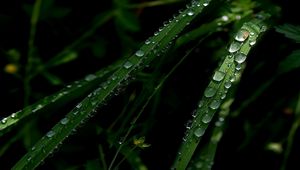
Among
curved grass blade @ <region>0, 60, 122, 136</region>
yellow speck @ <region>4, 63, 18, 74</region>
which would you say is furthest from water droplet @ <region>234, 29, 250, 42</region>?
yellow speck @ <region>4, 63, 18, 74</region>

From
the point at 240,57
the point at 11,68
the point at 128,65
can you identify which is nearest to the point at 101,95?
the point at 128,65

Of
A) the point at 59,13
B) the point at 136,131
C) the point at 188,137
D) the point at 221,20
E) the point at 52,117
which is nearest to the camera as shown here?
the point at 188,137

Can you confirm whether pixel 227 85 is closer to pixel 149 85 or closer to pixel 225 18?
pixel 149 85

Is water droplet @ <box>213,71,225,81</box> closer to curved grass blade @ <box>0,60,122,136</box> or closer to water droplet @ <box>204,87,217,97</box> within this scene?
water droplet @ <box>204,87,217,97</box>

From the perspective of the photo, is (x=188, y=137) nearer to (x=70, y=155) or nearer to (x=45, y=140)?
(x=45, y=140)

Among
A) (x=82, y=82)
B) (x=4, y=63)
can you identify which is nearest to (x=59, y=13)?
(x=4, y=63)

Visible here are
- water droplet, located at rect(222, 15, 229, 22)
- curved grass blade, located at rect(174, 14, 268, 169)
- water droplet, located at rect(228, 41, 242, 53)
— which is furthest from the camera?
water droplet, located at rect(222, 15, 229, 22)
